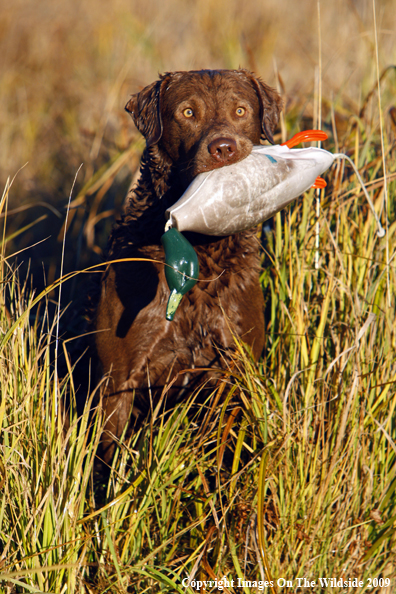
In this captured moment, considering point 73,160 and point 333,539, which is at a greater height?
point 73,160

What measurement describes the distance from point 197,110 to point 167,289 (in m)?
0.95

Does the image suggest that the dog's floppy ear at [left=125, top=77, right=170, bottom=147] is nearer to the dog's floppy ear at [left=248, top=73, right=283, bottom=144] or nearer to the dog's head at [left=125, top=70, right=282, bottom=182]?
the dog's head at [left=125, top=70, right=282, bottom=182]

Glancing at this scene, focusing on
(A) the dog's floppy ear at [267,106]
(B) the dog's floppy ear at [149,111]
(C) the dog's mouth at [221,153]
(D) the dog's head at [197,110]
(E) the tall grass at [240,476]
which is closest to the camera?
(E) the tall grass at [240,476]

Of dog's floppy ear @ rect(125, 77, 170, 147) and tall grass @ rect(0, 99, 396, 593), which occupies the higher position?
dog's floppy ear @ rect(125, 77, 170, 147)

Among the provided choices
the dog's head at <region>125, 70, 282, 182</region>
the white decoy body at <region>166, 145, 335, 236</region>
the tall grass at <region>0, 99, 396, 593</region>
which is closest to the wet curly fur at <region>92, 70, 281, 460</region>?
the dog's head at <region>125, 70, 282, 182</region>

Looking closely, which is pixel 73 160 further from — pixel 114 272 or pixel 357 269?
pixel 357 269

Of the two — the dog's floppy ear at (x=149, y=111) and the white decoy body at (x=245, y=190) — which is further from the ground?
the dog's floppy ear at (x=149, y=111)

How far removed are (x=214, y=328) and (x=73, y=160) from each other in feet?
11.8

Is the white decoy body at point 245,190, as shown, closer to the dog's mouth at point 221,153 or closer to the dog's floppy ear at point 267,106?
the dog's mouth at point 221,153

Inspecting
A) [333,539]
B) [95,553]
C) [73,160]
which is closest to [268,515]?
[333,539]

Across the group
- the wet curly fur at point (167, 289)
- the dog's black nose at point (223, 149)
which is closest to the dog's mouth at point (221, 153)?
the dog's black nose at point (223, 149)

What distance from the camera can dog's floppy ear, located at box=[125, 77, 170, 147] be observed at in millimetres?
2973

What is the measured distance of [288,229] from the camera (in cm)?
317

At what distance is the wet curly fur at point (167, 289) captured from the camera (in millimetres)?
2887
